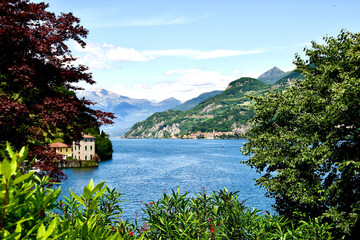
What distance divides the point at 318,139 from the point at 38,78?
15.3 meters

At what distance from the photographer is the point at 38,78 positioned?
40.3 feet

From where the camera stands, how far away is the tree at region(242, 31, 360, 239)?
571 inches

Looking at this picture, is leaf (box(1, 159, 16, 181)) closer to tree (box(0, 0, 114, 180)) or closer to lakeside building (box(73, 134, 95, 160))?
tree (box(0, 0, 114, 180))

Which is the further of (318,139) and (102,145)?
(102,145)

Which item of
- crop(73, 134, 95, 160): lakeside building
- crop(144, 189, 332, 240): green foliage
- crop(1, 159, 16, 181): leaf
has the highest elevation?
crop(1, 159, 16, 181): leaf

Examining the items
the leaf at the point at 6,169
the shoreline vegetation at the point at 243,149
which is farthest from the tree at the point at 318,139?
the leaf at the point at 6,169

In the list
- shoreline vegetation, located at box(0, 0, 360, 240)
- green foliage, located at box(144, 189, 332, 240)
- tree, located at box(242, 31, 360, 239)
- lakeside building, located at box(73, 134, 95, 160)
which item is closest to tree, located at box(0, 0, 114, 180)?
shoreline vegetation, located at box(0, 0, 360, 240)

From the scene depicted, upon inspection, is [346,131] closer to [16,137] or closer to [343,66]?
[343,66]

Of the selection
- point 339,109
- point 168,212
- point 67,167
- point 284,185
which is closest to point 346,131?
point 339,109

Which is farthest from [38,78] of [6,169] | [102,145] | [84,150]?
[102,145]

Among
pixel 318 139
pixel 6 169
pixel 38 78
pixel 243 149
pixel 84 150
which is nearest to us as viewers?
pixel 6 169

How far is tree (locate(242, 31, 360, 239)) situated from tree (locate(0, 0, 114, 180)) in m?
11.2

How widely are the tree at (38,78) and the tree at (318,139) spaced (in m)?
11.2

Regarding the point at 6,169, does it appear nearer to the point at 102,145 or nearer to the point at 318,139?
the point at 318,139
